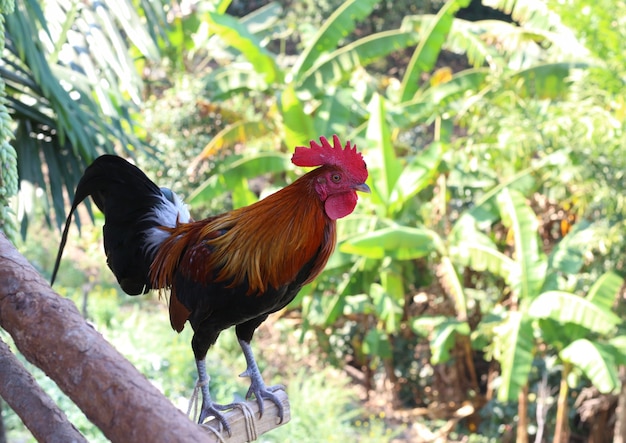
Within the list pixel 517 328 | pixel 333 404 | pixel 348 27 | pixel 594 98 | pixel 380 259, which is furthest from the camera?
pixel 348 27

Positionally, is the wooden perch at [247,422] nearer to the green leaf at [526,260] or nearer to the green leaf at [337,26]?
the green leaf at [526,260]

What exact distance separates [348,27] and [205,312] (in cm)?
598

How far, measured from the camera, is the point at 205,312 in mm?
2020

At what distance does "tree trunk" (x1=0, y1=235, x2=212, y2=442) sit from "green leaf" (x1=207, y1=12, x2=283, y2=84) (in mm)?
5829

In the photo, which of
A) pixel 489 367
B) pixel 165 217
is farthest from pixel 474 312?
pixel 165 217

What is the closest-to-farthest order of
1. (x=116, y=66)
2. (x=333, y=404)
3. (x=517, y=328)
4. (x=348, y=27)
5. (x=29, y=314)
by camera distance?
1. (x=29, y=314)
2. (x=116, y=66)
3. (x=517, y=328)
4. (x=333, y=404)
5. (x=348, y=27)

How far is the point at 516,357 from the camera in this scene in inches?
221

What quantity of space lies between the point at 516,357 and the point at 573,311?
24.3 inches

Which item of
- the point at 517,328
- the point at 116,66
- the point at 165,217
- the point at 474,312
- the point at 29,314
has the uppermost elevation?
the point at 116,66

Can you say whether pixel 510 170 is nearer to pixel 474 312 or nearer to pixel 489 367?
pixel 474 312

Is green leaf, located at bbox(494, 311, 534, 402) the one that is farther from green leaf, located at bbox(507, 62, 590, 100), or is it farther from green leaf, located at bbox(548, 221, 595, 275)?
green leaf, located at bbox(507, 62, 590, 100)

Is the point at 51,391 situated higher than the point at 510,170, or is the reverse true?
the point at 510,170

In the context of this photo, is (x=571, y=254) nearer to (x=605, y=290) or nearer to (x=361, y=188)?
(x=605, y=290)

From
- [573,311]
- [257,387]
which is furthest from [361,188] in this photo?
[573,311]
